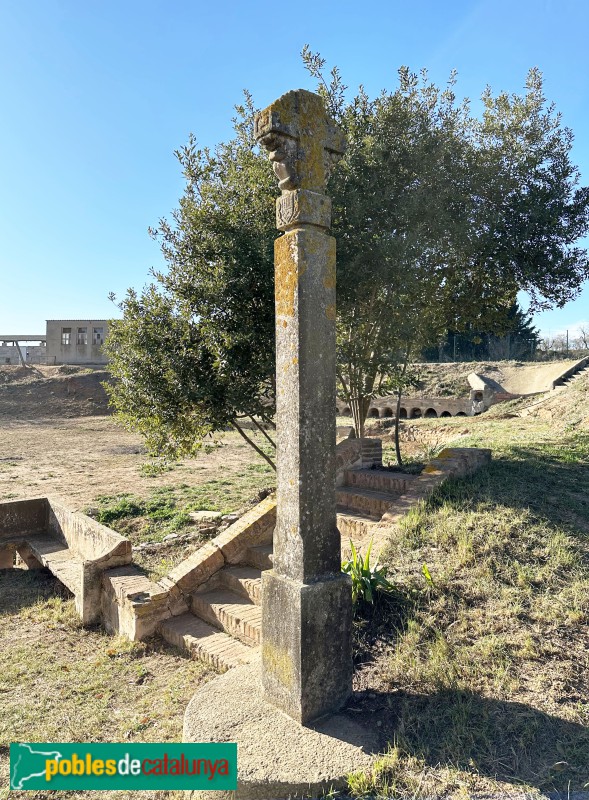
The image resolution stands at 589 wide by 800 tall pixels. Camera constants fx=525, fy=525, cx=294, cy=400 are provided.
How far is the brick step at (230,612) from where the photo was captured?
484 cm

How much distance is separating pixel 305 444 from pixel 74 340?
139 ft

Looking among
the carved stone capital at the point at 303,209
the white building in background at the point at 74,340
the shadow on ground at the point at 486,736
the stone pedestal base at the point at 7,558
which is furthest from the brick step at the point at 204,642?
the white building in background at the point at 74,340

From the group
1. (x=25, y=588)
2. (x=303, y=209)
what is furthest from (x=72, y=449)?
(x=303, y=209)

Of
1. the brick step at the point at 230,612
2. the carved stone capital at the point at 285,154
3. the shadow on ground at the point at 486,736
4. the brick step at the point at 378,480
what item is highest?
the carved stone capital at the point at 285,154

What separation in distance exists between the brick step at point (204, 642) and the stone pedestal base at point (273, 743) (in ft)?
2.83

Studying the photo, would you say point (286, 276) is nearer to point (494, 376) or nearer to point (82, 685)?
point (82, 685)

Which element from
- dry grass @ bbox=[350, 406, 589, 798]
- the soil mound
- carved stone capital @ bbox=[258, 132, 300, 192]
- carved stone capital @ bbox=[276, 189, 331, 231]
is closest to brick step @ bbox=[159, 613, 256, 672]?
dry grass @ bbox=[350, 406, 589, 798]

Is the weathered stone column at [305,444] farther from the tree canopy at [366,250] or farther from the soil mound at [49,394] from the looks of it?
the soil mound at [49,394]

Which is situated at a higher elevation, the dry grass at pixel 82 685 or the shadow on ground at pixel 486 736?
the shadow on ground at pixel 486 736

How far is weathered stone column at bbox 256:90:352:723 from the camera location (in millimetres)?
3236

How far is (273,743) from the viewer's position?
302 centimetres

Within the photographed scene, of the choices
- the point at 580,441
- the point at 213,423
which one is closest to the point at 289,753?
the point at 213,423

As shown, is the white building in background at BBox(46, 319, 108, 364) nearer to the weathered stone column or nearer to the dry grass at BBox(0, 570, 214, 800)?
the dry grass at BBox(0, 570, 214, 800)

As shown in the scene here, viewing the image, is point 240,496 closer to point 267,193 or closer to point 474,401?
point 267,193
